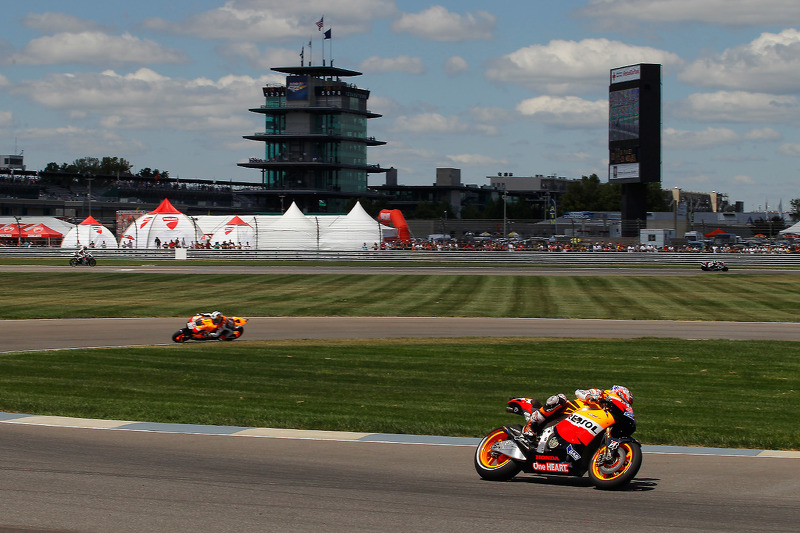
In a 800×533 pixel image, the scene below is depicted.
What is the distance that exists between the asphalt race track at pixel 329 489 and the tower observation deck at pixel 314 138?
15525 centimetres

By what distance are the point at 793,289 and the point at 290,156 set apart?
130415 millimetres

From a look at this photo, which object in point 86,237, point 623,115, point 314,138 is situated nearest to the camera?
point 86,237

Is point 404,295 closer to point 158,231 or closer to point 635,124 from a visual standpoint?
point 158,231

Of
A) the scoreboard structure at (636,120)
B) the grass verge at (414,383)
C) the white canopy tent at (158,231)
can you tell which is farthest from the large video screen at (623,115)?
the grass verge at (414,383)

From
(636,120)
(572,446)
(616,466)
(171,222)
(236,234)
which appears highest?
(636,120)

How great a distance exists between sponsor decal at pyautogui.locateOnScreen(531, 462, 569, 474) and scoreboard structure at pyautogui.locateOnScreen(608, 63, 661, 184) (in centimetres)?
8335

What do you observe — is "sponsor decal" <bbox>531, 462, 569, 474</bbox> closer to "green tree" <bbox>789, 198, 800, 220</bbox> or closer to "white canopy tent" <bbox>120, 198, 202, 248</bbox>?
"white canopy tent" <bbox>120, 198, 202, 248</bbox>

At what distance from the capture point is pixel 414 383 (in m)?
16.9

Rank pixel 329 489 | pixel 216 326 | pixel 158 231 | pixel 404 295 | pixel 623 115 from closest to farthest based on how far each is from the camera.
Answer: pixel 329 489 < pixel 216 326 < pixel 404 295 < pixel 158 231 < pixel 623 115

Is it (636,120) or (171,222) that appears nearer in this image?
(171,222)

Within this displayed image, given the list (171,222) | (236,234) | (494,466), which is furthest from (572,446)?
(171,222)

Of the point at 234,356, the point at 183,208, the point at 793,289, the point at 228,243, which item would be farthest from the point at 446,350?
the point at 183,208

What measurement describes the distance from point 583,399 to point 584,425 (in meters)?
0.28

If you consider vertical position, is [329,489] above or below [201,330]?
above
